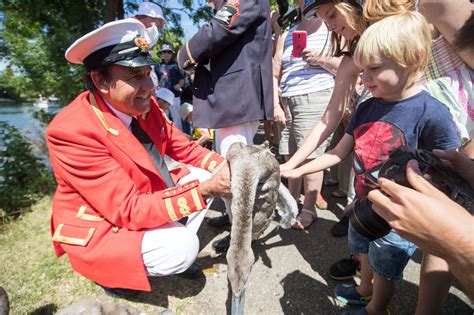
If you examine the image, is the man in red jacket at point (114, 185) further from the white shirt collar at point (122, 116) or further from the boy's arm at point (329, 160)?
the boy's arm at point (329, 160)

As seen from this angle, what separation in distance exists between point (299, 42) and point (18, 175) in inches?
171

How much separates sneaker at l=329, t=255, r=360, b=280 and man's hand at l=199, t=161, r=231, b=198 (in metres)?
1.25

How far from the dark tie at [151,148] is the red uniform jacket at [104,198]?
0.91 feet

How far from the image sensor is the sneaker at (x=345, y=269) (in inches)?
88.0

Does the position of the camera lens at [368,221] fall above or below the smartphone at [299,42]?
below

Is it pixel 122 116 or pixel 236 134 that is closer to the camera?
pixel 122 116

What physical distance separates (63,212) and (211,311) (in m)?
1.30

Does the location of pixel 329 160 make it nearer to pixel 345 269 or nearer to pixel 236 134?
pixel 236 134

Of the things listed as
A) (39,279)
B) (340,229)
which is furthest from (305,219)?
(39,279)

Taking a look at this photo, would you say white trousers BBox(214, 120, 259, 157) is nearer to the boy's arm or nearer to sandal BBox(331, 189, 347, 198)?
the boy's arm

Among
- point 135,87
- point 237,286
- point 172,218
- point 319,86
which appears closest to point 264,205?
point 237,286

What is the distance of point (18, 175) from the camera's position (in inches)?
158

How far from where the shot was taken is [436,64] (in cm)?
161

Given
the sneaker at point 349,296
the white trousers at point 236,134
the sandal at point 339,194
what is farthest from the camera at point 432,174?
the sandal at point 339,194
